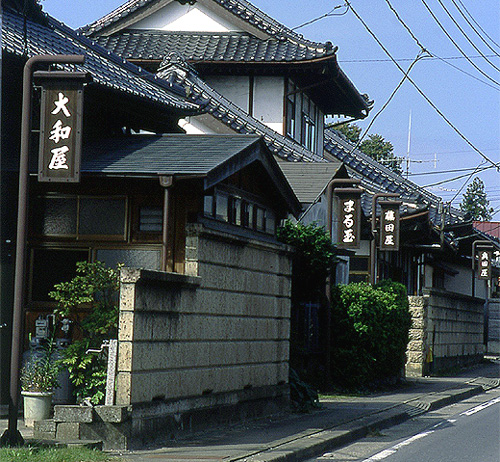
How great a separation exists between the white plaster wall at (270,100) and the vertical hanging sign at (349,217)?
6.16 meters

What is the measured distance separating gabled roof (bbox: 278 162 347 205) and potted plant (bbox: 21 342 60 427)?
33.8ft

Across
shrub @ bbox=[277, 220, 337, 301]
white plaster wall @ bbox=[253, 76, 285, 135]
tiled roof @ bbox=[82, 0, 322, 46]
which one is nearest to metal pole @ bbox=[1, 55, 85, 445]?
shrub @ bbox=[277, 220, 337, 301]

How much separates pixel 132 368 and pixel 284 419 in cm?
486

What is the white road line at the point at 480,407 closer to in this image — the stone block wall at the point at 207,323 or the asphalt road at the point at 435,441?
the asphalt road at the point at 435,441

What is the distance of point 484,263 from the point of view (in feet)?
117

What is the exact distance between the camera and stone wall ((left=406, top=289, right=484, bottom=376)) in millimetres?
25359

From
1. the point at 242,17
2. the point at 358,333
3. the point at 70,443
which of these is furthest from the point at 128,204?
the point at 242,17

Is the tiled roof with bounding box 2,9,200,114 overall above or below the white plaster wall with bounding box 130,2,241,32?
below

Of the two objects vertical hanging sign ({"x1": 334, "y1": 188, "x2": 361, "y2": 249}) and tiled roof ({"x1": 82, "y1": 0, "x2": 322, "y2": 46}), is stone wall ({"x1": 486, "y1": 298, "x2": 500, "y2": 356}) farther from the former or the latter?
vertical hanging sign ({"x1": 334, "y1": 188, "x2": 361, "y2": 249})

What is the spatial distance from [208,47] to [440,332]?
11411mm

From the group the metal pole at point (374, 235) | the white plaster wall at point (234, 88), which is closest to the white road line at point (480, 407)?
the metal pole at point (374, 235)

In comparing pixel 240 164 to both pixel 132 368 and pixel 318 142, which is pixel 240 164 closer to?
pixel 132 368

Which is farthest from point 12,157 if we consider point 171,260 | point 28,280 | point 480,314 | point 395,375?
point 480,314

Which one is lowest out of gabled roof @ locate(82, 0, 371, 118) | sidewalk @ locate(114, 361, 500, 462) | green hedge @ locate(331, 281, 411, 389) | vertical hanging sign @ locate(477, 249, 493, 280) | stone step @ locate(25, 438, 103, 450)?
sidewalk @ locate(114, 361, 500, 462)
